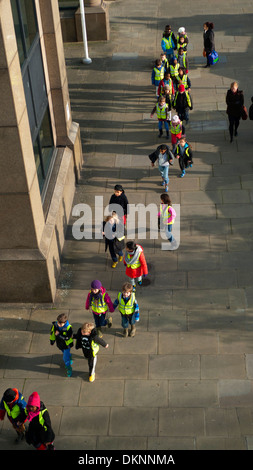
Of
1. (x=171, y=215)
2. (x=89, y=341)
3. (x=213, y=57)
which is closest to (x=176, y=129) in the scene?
(x=171, y=215)

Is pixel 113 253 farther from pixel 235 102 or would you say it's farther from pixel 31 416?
pixel 235 102

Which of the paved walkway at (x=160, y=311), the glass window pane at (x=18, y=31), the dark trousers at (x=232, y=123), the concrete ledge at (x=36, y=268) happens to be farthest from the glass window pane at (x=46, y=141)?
the dark trousers at (x=232, y=123)

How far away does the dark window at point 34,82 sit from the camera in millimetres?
13531

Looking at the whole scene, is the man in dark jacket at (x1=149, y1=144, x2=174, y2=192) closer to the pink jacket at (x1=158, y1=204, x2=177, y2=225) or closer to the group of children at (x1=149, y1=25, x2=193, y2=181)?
the group of children at (x1=149, y1=25, x2=193, y2=181)

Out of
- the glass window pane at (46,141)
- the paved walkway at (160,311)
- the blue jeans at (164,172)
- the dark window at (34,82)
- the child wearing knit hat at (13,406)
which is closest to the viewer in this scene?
the child wearing knit hat at (13,406)

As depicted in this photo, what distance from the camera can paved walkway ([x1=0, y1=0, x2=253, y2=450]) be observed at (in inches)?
448

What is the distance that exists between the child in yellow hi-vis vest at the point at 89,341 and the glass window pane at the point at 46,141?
5228 mm

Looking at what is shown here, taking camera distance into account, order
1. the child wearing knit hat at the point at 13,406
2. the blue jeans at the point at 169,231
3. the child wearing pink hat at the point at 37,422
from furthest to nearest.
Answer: the blue jeans at the point at 169,231 < the child wearing knit hat at the point at 13,406 < the child wearing pink hat at the point at 37,422

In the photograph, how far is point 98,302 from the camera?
41.1ft

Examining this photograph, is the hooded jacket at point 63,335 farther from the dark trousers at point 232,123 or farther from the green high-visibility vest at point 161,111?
the dark trousers at point 232,123

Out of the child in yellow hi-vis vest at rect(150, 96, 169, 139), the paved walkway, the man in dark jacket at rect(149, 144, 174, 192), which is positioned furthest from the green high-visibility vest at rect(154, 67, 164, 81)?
the man in dark jacket at rect(149, 144, 174, 192)

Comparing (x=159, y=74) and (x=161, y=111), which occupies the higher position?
(x=159, y=74)

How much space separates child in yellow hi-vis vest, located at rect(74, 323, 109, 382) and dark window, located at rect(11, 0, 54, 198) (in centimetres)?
461

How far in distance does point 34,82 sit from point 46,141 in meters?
1.92
